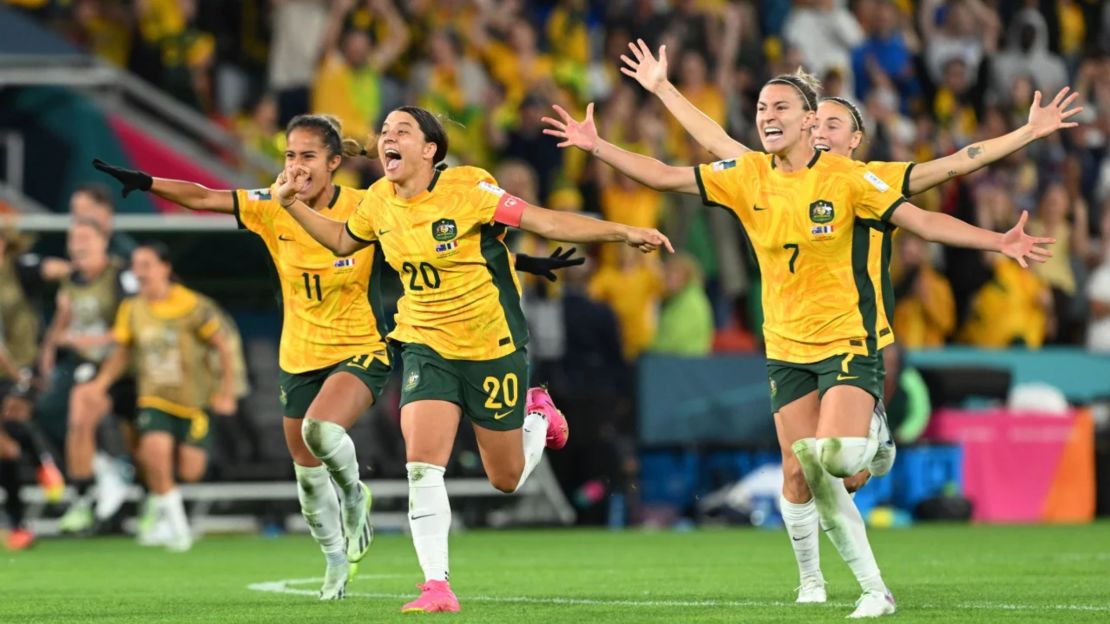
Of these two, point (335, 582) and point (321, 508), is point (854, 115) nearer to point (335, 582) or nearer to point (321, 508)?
point (321, 508)

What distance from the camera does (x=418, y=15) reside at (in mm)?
21328

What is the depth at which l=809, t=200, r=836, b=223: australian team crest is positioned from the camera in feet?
30.0

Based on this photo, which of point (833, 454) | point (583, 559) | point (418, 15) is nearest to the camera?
point (833, 454)

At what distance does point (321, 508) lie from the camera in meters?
10.3

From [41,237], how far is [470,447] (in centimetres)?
426

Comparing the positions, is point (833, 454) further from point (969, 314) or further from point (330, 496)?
point (969, 314)

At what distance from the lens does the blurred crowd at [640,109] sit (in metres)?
19.8

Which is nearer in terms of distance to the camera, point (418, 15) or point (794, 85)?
point (794, 85)

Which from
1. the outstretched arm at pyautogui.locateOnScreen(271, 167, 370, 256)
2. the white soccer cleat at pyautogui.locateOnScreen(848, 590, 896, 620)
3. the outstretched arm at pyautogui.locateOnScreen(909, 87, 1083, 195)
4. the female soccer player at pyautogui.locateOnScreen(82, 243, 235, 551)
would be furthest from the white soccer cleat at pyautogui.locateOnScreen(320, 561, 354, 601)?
the female soccer player at pyautogui.locateOnScreen(82, 243, 235, 551)

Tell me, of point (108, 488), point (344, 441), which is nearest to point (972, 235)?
point (344, 441)

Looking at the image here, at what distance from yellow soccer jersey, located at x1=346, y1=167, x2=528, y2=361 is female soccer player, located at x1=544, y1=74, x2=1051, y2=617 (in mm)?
606

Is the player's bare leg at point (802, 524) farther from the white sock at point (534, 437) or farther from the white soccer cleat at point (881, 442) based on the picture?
the white sock at point (534, 437)

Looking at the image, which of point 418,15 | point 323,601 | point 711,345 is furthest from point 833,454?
point 418,15

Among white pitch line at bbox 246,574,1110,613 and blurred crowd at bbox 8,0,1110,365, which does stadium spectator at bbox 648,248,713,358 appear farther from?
white pitch line at bbox 246,574,1110,613
